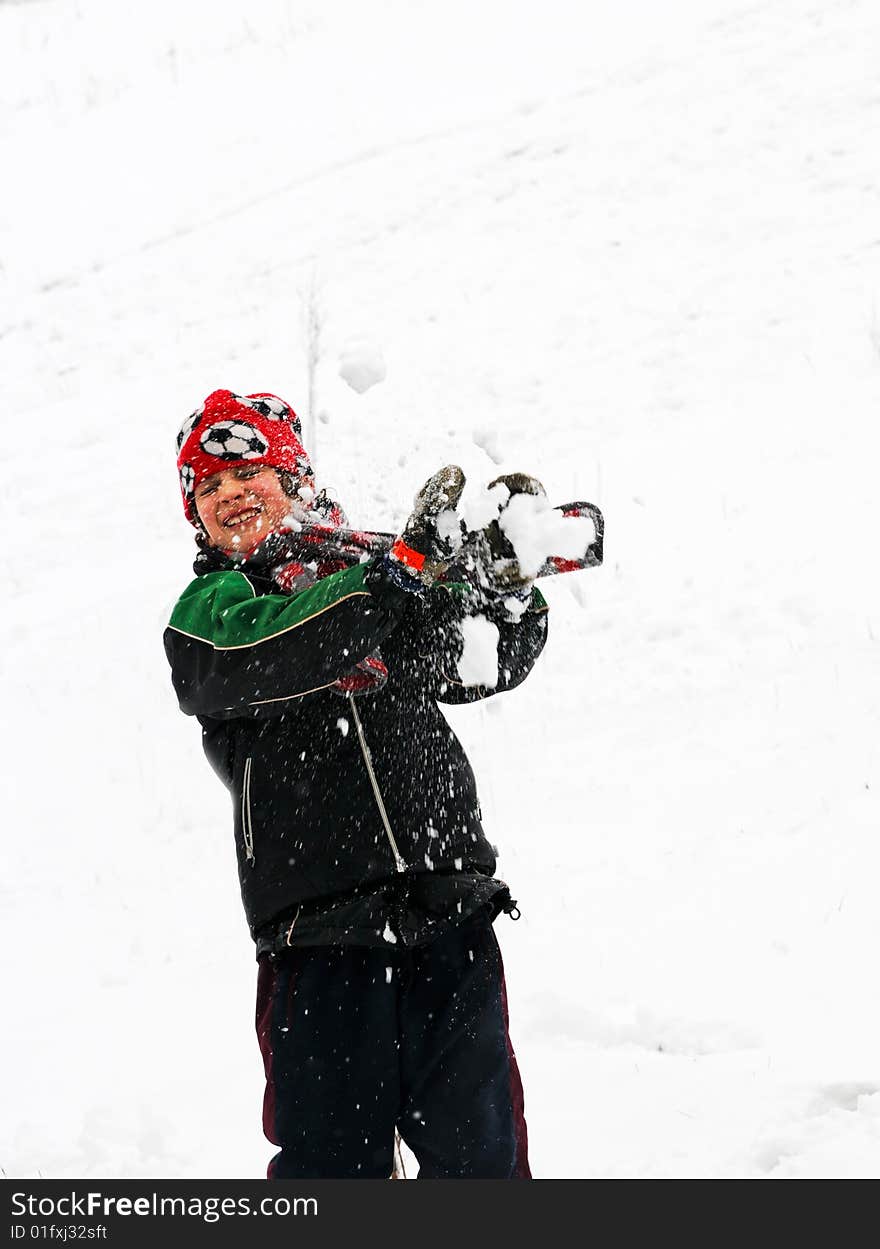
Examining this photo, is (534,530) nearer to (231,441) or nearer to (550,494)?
(231,441)

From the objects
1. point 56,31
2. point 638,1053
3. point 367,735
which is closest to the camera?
point 367,735

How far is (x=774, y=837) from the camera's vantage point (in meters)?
4.68

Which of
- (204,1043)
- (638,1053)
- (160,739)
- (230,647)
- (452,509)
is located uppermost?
(160,739)

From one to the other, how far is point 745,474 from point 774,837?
312 centimetres

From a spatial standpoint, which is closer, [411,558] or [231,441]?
[411,558]

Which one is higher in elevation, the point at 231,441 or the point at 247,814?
the point at 231,441

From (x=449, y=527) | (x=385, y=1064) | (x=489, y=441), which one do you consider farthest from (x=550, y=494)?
(x=385, y=1064)

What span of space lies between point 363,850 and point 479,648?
0.48 metres

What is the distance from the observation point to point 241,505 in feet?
8.64

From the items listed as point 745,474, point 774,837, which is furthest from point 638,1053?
point 745,474

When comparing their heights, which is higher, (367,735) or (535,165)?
(535,165)

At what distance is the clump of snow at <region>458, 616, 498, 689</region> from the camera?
7.63 feet

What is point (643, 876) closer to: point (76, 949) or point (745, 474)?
point (76, 949)

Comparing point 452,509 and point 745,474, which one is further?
point 745,474
